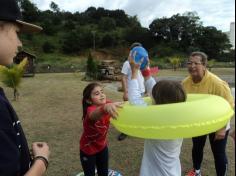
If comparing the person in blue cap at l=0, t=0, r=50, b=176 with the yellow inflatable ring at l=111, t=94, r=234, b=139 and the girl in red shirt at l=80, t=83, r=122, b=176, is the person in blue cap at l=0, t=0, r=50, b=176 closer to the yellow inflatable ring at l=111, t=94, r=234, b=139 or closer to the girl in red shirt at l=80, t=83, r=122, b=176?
the yellow inflatable ring at l=111, t=94, r=234, b=139

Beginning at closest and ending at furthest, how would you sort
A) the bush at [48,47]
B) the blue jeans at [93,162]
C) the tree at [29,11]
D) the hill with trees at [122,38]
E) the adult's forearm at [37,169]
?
the adult's forearm at [37,169] → the blue jeans at [93,162] → the bush at [48,47] → the hill with trees at [122,38] → the tree at [29,11]

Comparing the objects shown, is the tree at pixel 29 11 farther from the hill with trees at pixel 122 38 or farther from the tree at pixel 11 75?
the tree at pixel 11 75

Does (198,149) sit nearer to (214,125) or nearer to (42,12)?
(214,125)

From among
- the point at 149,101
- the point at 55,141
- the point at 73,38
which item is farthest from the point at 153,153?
the point at 73,38

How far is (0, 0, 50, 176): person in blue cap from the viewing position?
1.26 metres

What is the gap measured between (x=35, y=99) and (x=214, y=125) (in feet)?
31.9

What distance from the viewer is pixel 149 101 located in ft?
9.80

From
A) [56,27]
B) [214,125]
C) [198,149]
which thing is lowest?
[198,149]

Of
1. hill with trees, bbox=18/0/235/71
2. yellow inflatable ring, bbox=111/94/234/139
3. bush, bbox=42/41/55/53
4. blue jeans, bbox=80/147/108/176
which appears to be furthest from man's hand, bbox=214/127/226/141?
bush, bbox=42/41/55/53

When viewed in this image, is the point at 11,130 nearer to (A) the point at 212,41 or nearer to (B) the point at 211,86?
(B) the point at 211,86

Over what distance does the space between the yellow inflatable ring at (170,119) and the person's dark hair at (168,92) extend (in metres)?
0.18

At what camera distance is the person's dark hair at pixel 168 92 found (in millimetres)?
2260

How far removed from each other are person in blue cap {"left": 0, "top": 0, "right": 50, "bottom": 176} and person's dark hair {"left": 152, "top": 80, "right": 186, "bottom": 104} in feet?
3.27

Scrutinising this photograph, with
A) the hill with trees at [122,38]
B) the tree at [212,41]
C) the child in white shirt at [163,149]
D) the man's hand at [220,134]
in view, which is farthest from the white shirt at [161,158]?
the tree at [212,41]
